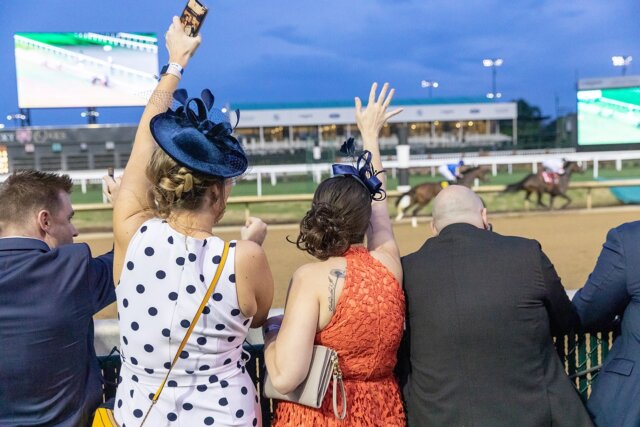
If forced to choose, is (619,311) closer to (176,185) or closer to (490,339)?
(490,339)

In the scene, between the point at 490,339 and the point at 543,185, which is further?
the point at 543,185

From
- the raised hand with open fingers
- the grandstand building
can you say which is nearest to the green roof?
the grandstand building

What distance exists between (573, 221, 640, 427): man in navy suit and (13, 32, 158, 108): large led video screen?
2142 centimetres

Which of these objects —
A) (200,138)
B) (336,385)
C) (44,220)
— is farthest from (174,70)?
(336,385)

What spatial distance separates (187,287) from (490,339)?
983 mm

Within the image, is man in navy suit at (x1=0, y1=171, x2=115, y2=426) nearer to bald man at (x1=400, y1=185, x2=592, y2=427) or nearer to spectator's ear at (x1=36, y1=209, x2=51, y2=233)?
spectator's ear at (x1=36, y1=209, x2=51, y2=233)

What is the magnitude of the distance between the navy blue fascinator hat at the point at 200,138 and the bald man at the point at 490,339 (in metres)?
0.79

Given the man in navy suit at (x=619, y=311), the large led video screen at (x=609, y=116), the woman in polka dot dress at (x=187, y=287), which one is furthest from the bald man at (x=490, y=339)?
the large led video screen at (x=609, y=116)

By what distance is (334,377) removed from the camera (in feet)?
5.82

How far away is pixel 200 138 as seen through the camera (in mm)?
1678

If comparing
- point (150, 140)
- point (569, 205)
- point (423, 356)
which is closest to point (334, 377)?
point (423, 356)

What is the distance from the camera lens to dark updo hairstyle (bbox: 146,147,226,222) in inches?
65.1

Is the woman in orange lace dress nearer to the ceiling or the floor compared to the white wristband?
nearer to the floor

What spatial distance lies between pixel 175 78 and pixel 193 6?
0.23 meters
